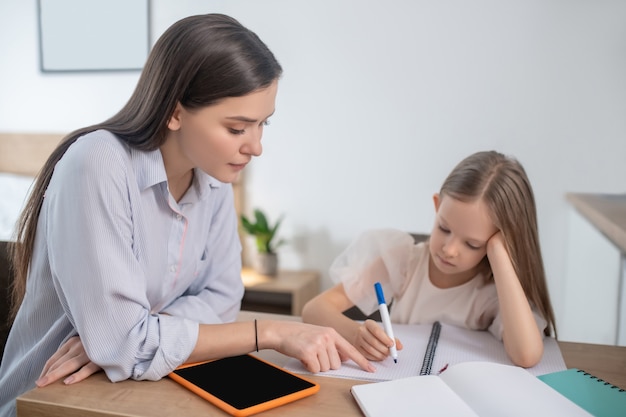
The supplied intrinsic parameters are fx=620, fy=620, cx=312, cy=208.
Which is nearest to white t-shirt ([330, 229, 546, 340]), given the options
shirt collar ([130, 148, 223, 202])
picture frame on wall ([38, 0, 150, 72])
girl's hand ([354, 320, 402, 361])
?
girl's hand ([354, 320, 402, 361])

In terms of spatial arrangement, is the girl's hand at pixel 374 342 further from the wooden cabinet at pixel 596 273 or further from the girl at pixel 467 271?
the wooden cabinet at pixel 596 273

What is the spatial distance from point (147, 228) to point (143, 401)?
325mm

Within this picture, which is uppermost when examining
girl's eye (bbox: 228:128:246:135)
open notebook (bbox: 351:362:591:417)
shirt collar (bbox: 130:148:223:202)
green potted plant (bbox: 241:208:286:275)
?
girl's eye (bbox: 228:128:246:135)

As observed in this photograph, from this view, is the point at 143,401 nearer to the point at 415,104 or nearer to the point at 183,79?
the point at 183,79

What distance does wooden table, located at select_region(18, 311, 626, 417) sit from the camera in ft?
2.58

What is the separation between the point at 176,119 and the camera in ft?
3.41

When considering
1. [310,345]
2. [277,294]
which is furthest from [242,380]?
[277,294]

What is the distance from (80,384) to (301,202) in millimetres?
2265

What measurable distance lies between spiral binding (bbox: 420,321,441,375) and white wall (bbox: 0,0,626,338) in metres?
1.75

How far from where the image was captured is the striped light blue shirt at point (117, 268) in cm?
90

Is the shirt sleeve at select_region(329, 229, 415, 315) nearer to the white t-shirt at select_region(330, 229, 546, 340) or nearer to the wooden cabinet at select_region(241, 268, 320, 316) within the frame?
the white t-shirt at select_region(330, 229, 546, 340)

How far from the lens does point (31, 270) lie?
1081 mm

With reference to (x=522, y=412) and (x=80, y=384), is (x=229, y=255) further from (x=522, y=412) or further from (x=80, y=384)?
(x=522, y=412)

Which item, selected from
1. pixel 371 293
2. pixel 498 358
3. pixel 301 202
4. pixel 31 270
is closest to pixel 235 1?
pixel 301 202
